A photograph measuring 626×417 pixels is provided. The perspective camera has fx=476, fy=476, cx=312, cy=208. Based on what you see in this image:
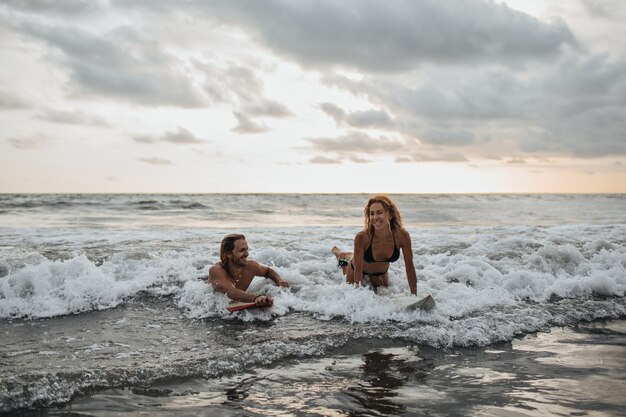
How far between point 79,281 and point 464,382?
5774mm

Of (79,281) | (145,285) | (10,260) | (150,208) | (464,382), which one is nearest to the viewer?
(464,382)

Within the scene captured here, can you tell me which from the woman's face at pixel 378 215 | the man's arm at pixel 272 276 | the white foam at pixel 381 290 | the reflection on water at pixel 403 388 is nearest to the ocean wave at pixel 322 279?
the white foam at pixel 381 290

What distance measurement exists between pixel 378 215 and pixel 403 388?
10.7ft

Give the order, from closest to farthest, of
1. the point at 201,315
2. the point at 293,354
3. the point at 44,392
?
the point at 44,392 → the point at 293,354 → the point at 201,315

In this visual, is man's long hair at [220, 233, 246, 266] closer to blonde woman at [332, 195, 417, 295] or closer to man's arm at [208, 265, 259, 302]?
man's arm at [208, 265, 259, 302]

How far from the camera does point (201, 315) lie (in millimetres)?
6469

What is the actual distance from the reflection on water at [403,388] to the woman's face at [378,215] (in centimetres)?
227

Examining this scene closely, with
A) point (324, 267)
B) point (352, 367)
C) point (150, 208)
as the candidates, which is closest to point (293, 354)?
point (352, 367)

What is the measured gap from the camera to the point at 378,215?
270 inches

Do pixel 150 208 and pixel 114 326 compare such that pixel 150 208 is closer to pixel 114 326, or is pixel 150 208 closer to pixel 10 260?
pixel 10 260

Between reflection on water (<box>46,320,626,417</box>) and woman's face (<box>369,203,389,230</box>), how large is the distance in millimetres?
2271

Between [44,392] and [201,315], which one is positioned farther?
[201,315]

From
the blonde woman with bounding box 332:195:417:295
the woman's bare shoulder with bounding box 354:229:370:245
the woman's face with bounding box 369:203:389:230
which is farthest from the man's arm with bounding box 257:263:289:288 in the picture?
the woman's face with bounding box 369:203:389:230

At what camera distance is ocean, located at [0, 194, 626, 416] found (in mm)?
3664
